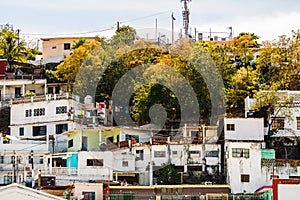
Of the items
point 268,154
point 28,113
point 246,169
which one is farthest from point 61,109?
point 268,154

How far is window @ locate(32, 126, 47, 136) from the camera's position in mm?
48000

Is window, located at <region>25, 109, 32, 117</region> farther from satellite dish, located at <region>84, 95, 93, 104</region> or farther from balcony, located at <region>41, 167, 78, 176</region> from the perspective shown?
balcony, located at <region>41, 167, 78, 176</region>

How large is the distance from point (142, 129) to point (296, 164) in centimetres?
993

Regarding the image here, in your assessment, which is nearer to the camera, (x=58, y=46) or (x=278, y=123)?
(x=278, y=123)

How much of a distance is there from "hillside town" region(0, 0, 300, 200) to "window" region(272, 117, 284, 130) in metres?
0.06

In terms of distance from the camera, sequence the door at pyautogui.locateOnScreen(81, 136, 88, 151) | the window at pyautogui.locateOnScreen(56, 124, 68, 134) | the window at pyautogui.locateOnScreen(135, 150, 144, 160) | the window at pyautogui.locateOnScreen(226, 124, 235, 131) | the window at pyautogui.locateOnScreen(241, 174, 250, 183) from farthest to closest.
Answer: the window at pyautogui.locateOnScreen(56, 124, 68, 134) < the door at pyautogui.locateOnScreen(81, 136, 88, 151) < the window at pyautogui.locateOnScreen(135, 150, 144, 160) < the window at pyautogui.locateOnScreen(226, 124, 235, 131) < the window at pyautogui.locateOnScreen(241, 174, 250, 183)

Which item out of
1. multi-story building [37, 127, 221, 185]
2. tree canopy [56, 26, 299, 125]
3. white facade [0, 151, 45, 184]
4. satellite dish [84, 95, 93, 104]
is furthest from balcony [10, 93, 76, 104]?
multi-story building [37, 127, 221, 185]

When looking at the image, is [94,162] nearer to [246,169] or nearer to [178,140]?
[178,140]

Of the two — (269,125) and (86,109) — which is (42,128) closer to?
(86,109)

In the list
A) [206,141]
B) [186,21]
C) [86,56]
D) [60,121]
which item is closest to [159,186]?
[206,141]

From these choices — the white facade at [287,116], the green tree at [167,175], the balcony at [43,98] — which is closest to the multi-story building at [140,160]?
the green tree at [167,175]

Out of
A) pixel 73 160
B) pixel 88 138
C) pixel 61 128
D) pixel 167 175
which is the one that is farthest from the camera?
pixel 61 128

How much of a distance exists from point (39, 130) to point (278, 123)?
15.0 metres

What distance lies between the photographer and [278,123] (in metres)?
43.0
